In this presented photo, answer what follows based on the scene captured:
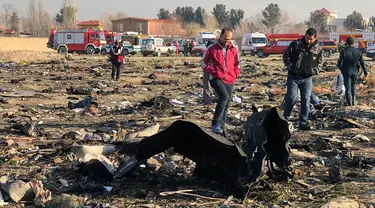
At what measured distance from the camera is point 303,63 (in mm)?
7289

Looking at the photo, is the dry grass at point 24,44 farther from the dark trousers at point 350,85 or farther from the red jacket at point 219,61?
the red jacket at point 219,61

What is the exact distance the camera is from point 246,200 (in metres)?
4.21

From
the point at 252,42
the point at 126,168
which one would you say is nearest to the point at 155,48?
the point at 252,42

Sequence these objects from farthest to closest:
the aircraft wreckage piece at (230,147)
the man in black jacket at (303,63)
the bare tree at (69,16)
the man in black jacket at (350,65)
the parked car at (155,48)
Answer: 1. the bare tree at (69,16)
2. the parked car at (155,48)
3. the man in black jacket at (350,65)
4. the man in black jacket at (303,63)
5. the aircraft wreckage piece at (230,147)

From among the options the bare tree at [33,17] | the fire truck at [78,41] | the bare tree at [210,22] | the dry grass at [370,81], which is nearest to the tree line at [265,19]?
the bare tree at [210,22]

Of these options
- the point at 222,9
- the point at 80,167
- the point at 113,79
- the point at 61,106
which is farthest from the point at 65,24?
the point at 80,167

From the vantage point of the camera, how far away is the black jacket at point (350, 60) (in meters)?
10.1

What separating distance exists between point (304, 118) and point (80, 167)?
13.1 feet

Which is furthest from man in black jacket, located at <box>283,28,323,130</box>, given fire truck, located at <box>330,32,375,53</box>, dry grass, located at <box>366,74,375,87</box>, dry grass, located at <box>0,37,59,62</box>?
fire truck, located at <box>330,32,375,53</box>

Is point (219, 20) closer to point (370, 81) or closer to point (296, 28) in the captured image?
point (296, 28)

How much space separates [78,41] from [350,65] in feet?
119

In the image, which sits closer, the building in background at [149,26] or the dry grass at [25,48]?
the dry grass at [25,48]

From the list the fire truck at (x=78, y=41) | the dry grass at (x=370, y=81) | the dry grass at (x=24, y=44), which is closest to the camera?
the dry grass at (x=370, y=81)

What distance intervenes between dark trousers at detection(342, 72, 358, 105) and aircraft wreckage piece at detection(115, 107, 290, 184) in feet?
20.4
